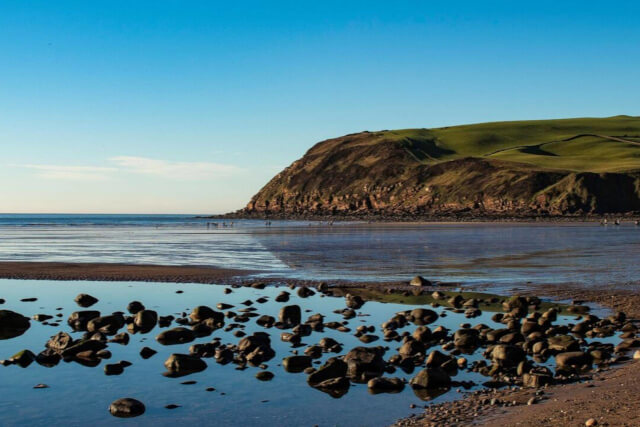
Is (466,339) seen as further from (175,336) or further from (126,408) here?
(126,408)

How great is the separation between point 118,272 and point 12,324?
15676 millimetres

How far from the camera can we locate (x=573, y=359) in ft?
46.7

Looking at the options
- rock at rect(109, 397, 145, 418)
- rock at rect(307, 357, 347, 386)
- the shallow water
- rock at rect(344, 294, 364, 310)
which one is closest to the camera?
the shallow water

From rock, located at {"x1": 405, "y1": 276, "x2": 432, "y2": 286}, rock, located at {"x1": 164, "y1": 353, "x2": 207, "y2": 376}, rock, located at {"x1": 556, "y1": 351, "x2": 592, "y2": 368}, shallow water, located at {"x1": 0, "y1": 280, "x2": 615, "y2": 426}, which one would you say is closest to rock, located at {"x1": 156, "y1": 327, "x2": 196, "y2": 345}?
shallow water, located at {"x1": 0, "y1": 280, "x2": 615, "y2": 426}

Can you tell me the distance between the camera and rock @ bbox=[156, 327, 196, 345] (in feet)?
59.2

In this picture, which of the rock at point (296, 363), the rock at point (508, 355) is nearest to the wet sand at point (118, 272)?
the rock at point (296, 363)

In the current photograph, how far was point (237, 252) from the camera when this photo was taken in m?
52.0

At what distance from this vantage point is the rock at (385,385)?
13133 mm

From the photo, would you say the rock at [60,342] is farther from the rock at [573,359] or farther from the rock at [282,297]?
the rock at [573,359]

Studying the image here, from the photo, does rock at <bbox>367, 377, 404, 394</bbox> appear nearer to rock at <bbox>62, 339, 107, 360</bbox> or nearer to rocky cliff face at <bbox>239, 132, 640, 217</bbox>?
rock at <bbox>62, 339, 107, 360</bbox>

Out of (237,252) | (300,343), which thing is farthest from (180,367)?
(237,252)

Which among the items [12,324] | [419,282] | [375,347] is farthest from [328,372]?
[419,282]

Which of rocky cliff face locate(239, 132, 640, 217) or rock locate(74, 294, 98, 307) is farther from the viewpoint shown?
rocky cliff face locate(239, 132, 640, 217)

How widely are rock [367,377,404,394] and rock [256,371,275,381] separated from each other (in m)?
2.35
